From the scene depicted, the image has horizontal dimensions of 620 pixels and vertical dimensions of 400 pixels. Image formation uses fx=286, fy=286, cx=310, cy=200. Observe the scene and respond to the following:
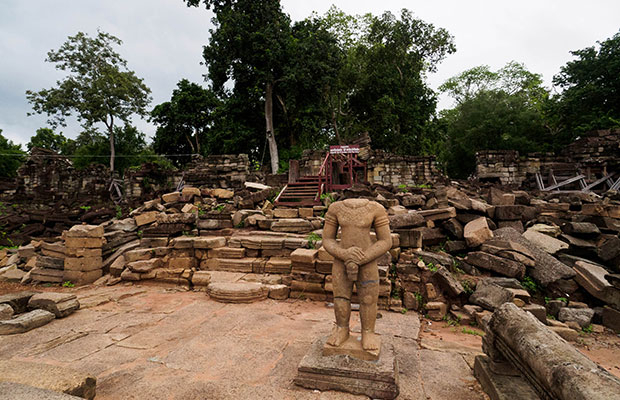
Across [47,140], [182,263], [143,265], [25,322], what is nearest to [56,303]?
[25,322]

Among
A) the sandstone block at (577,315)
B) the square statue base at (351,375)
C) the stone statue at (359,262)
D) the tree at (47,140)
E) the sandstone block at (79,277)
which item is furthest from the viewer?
the tree at (47,140)

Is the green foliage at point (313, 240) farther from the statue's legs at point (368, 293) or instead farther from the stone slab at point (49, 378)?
the stone slab at point (49, 378)

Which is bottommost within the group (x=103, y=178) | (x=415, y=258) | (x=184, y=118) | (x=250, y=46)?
(x=415, y=258)

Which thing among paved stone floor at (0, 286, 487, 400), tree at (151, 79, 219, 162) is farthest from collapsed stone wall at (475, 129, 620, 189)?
tree at (151, 79, 219, 162)

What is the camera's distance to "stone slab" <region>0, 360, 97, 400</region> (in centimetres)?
210

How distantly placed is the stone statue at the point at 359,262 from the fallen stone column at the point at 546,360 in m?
1.12

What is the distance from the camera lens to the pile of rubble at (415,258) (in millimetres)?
4965

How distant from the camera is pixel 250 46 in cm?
1958

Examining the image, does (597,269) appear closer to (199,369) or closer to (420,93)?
(199,369)

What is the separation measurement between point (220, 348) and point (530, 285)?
18.5 ft

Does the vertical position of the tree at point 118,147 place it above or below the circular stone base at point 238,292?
above

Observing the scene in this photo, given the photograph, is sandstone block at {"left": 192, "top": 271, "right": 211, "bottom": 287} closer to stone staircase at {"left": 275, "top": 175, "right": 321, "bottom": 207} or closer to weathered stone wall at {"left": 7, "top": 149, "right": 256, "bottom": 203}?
stone staircase at {"left": 275, "top": 175, "right": 321, "bottom": 207}

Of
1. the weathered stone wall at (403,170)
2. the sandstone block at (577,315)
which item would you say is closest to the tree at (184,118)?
the weathered stone wall at (403,170)

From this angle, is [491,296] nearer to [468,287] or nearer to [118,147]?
[468,287]
